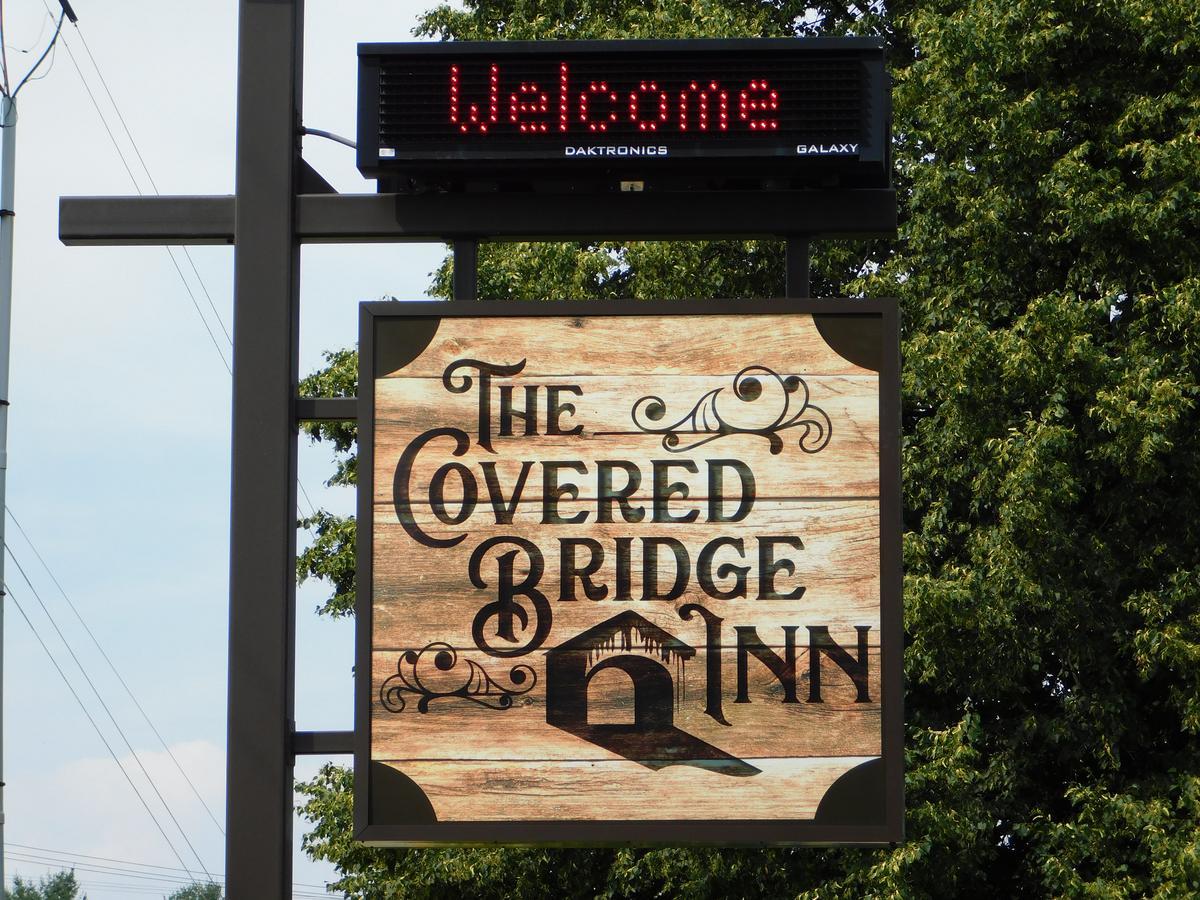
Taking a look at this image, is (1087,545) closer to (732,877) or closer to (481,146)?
(732,877)

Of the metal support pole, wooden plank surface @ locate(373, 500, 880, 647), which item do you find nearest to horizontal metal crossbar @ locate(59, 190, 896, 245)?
wooden plank surface @ locate(373, 500, 880, 647)

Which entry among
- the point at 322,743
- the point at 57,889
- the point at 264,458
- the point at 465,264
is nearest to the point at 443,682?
the point at 322,743

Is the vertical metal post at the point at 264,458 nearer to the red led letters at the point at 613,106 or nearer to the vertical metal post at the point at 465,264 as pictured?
the vertical metal post at the point at 465,264

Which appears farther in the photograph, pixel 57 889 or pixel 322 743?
pixel 57 889

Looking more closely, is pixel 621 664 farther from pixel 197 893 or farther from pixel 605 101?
pixel 197 893

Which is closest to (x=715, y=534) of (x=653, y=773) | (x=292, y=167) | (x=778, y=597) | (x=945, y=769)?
(x=778, y=597)

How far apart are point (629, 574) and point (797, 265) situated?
1302mm

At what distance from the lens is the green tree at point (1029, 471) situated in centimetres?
1238

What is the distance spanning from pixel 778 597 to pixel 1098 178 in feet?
29.0

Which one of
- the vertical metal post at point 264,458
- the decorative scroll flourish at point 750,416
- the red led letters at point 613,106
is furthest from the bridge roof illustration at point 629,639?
the red led letters at point 613,106

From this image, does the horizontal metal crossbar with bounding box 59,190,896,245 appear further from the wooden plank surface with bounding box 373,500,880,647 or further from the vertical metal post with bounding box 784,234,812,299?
the wooden plank surface with bounding box 373,500,880,647

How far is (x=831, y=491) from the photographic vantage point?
5391mm

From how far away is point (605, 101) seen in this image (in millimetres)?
5625

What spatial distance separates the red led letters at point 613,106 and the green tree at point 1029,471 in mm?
7035
